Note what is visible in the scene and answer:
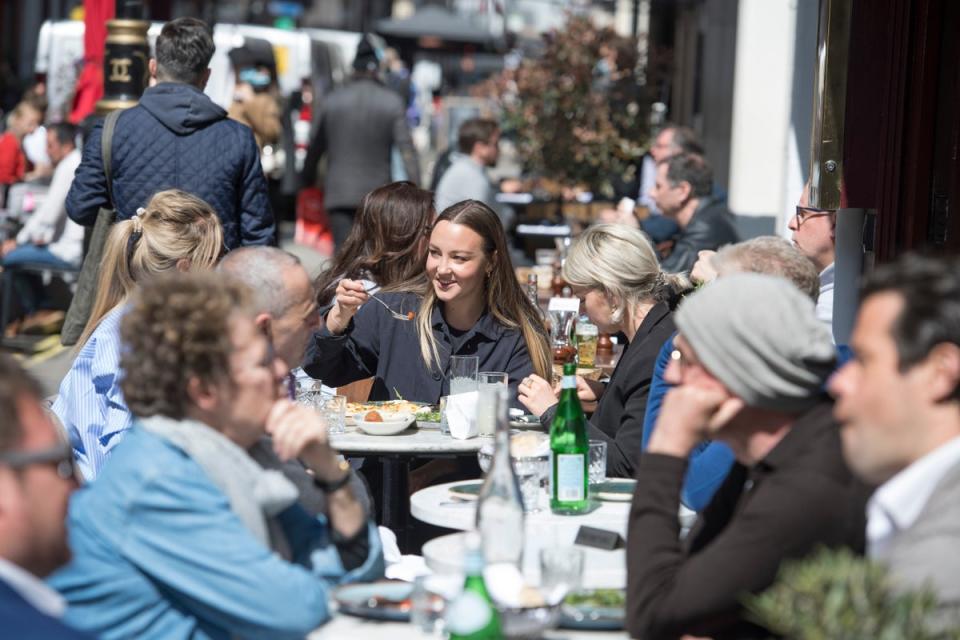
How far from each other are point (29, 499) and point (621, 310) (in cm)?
339

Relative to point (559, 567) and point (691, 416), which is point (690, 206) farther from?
point (691, 416)

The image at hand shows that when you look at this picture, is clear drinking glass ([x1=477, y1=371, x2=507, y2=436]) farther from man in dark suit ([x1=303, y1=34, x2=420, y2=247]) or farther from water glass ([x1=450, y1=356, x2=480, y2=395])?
man in dark suit ([x1=303, y1=34, x2=420, y2=247])

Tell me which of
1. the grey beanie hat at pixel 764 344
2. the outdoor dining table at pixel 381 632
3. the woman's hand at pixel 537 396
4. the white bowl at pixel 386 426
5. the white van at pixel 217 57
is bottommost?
the white bowl at pixel 386 426

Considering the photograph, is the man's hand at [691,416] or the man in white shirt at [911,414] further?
the man's hand at [691,416]

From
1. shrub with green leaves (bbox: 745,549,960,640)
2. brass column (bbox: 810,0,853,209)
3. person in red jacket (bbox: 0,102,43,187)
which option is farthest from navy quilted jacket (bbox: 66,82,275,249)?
person in red jacket (bbox: 0,102,43,187)

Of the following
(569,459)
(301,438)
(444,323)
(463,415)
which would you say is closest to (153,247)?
(463,415)

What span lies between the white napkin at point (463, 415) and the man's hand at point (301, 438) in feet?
5.88

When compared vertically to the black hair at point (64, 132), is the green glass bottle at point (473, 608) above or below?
below

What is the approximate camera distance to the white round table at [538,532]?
3.15 m

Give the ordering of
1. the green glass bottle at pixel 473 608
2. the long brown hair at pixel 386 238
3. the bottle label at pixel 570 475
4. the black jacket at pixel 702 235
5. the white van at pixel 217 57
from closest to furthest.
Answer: the green glass bottle at pixel 473 608 → the bottle label at pixel 570 475 → the long brown hair at pixel 386 238 → the black jacket at pixel 702 235 → the white van at pixel 217 57

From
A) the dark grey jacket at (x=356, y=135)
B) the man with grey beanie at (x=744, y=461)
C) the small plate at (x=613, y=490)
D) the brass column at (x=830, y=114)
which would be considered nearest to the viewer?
the man with grey beanie at (x=744, y=461)

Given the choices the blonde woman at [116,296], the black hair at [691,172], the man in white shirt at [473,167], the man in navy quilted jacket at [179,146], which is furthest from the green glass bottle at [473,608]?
the man in white shirt at [473,167]

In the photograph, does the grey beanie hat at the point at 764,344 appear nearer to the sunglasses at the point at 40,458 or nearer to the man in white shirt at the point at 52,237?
the sunglasses at the point at 40,458

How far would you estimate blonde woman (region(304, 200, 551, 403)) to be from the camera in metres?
5.50
